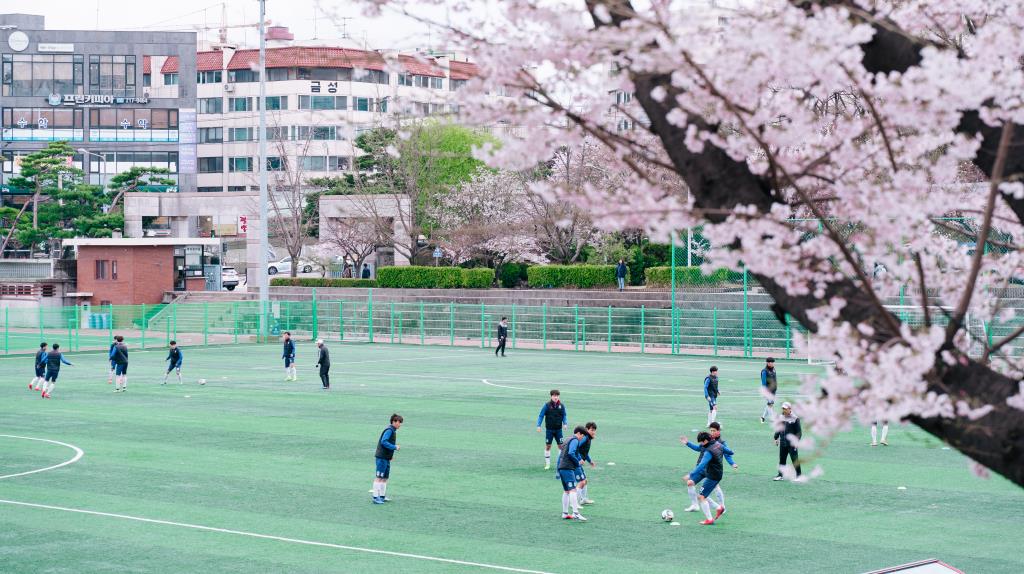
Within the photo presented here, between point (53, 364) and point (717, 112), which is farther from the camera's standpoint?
point (53, 364)

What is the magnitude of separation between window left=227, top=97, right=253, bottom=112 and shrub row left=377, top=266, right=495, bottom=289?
57868 millimetres

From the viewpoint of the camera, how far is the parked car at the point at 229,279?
8981 centimetres

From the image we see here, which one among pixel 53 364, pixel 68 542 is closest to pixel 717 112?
pixel 68 542

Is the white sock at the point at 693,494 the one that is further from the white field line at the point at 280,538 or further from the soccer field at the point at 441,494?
the white field line at the point at 280,538

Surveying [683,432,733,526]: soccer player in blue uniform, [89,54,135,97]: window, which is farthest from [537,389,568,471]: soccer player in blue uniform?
[89,54,135,97]: window

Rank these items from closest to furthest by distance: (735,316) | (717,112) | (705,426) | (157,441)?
(717,112) < (157,441) < (705,426) < (735,316)

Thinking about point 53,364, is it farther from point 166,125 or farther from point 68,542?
point 166,125

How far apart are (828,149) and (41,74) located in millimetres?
114849

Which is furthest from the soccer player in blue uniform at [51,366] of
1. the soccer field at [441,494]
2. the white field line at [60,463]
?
the white field line at [60,463]

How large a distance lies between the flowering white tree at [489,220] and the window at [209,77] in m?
50.1

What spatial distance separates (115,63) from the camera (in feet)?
366

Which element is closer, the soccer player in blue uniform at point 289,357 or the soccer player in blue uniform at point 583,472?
the soccer player in blue uniform at point 583,472

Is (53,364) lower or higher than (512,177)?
lower

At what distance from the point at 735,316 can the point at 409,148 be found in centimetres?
3204
